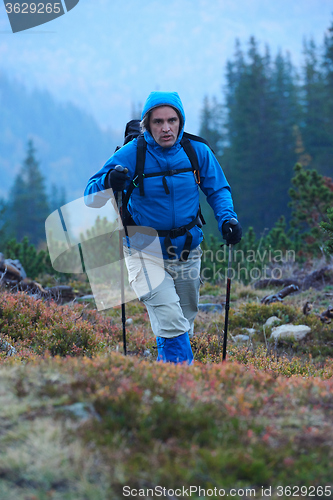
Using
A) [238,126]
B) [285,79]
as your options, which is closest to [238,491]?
[238,126]

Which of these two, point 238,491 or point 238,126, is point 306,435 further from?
point 238,126

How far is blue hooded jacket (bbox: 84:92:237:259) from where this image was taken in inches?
177

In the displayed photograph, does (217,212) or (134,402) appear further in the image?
(217,212)

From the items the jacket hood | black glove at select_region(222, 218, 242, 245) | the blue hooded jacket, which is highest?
the jacket hood

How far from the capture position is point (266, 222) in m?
47.5

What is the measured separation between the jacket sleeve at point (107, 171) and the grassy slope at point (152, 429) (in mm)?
1881

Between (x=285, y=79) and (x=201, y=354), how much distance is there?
60352mm

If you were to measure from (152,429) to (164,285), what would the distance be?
7.03ft

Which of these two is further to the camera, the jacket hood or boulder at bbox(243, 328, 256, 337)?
boulder at bbox(243, 328, 256, 337)

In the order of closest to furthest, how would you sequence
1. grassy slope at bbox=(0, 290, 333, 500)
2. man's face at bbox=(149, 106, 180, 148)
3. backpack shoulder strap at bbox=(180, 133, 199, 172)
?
grassy slope at bbox=(0, 290, 333, 500) < man's face at bbox=(149, 106, 180, 148) < backpack shoulder strap at bbox=(180, 133, 199, 172)

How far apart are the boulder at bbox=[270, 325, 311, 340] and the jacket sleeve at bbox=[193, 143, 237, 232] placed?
3030 millimetres

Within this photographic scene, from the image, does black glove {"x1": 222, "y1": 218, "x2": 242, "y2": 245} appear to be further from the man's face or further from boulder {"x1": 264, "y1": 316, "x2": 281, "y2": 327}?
boulder {"x1": 264, "y1": 316, "x2": 281, "y2": 327}

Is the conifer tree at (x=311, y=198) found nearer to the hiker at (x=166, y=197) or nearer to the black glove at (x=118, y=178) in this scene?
the hiker at (x=166, y=197)

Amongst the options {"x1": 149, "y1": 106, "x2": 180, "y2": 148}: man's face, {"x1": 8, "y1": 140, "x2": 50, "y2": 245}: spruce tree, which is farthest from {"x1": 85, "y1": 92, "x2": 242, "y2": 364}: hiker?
{"x1": 8, "y1": 140, "x2": 50, "y2": 245}: spruce tree
